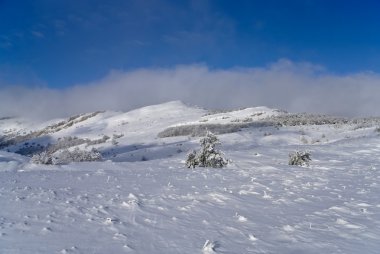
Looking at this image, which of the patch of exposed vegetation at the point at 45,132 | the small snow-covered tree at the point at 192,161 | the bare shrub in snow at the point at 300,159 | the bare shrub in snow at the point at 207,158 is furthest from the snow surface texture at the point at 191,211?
the patch of exposed vegetation at the point at 45,132

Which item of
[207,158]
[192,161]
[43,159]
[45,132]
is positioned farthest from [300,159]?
[45,132]

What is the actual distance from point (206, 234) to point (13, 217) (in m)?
3.70

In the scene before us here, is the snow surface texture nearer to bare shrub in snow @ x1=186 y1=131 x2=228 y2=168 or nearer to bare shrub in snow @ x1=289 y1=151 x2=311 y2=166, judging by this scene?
bare shrub in snow @ x1=289 y1=151 x2=311 y2=166

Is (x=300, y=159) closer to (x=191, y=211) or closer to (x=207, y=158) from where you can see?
(x=207, y=158)

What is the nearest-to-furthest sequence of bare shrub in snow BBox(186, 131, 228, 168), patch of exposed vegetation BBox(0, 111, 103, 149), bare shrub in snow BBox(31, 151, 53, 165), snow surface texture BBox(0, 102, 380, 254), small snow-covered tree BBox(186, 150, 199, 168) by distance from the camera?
snow surface texture BBox(0, 102, 380, 254), bare shrub in snow BBox(31, 151, 53, 165), bare shrub in snow BBox(186, 131, 228, 168), small snow-covered tree BBox(186, 150, 199, 168), patch of exposed vegetation BBox(0, 111, 103, 149)

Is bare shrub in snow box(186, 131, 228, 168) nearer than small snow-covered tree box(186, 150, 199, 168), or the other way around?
bare shrub in snow box(186, 131, 228, 168)

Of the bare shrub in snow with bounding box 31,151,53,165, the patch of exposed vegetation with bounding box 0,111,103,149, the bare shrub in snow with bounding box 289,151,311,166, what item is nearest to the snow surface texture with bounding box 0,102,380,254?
the bare shrub in snow with bounding box 31,151,53,165

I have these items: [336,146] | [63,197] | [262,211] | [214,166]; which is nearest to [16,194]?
[63,197]

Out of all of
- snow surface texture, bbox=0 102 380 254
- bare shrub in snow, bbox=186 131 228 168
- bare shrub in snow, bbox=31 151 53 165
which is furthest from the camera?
bare shrub in snow, bbox=186 131 228 168

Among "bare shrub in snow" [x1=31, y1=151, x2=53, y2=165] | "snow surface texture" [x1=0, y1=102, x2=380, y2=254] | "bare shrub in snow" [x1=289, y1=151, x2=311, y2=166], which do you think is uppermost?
"bare shrub in snow" [x1=289, y1=151, x2=311, y2=166]

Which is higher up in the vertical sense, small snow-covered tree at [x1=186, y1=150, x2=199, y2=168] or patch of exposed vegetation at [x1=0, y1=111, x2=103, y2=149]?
patch of exposed vegetation at [x1=0, y1=111, x2=103, y2=149]

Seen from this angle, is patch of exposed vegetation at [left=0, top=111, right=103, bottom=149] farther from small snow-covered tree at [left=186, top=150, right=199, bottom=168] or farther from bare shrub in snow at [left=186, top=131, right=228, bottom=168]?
bare shrub in snow at [left=186, top=131, right=228, bottom=168]

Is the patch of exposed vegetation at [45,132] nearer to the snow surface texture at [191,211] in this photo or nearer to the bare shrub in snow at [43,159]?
the bare shrub in snow at [43,159]

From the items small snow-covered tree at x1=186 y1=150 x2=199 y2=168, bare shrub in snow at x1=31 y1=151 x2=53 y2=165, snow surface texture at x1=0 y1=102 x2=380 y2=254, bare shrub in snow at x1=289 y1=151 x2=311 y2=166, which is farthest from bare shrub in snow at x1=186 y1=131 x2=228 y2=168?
bare shrub in snow at x1=31 y1=151 x2=53 y2=165
